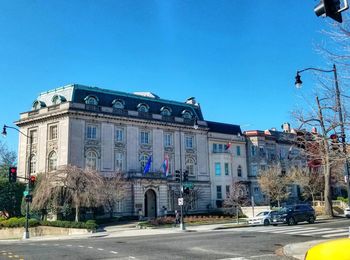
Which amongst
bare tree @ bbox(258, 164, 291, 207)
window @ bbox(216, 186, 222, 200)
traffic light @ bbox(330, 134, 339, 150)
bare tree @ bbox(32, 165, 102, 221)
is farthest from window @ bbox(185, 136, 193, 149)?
traffic light @ bbox(330, 134, 339, 150)

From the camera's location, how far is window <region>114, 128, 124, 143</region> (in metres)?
55.7

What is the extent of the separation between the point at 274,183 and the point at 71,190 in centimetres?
3276

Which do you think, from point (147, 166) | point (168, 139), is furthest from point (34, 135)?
point (168, 139)

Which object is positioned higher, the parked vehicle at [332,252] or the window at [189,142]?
the window at [189,142]

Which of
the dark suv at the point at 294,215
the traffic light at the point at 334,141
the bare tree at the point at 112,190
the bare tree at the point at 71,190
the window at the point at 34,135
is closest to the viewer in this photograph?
the traffic light at the point at 334,141

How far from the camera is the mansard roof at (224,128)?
2693 inches

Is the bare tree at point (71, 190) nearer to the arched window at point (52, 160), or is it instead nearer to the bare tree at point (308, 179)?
the arched window at point (52, 160)

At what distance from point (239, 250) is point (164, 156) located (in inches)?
1680

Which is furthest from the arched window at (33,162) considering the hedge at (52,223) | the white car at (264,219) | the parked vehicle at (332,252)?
the parked vehicle at (332,252)

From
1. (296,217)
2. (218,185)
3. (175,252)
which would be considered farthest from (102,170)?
(175,252)

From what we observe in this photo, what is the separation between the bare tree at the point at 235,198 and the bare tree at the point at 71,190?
20018 mm

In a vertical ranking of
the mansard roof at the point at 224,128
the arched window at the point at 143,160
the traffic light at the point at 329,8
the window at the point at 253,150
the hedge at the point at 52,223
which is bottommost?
the hedge at the point at 52,223

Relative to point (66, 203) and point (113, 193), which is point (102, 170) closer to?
point (113, 193)

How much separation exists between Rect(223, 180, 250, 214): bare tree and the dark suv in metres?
16.8
